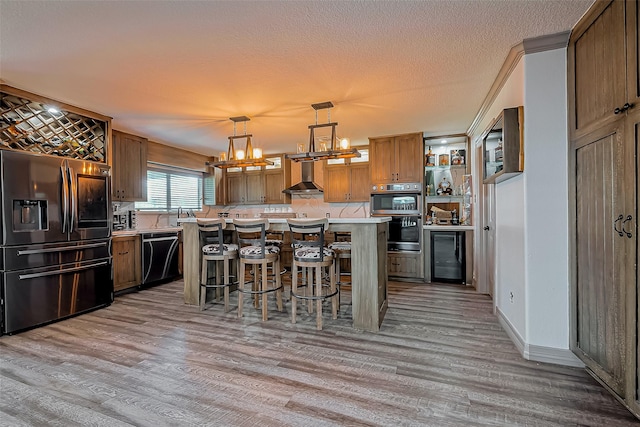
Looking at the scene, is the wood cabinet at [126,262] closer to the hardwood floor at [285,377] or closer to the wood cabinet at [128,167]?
the wood cabinet at [128,167]

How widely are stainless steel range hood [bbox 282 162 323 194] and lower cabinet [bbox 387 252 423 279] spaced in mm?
1957

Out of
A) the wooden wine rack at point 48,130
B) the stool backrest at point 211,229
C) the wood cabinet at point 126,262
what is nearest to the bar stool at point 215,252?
the stool backrest at point 211,229

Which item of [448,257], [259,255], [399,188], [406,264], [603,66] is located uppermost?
[603,66]

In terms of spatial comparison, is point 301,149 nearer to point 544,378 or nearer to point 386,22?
point 386,22

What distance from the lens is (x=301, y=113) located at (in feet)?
12.8

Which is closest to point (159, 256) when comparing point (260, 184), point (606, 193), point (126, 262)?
point (126, 262)

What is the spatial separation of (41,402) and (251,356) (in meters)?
1.29

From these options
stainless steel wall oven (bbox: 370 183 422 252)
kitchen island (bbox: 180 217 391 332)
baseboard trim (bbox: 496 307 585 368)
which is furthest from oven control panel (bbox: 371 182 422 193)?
baseboard trim (bbox: 496 307 585 368)

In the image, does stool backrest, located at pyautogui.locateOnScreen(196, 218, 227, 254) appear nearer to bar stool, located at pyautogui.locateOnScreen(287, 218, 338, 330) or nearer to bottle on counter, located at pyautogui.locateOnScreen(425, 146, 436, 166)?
bar stool, located at pyautogui.locateOnScreen(287, 218, 338, 330)

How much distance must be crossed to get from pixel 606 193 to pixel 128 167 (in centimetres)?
558

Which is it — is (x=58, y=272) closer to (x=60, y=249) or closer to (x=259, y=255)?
(x=60, y=249)

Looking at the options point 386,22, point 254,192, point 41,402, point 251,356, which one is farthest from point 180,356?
point 254,192

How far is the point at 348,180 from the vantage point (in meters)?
5.77

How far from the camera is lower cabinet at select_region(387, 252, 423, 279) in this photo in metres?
4.96
